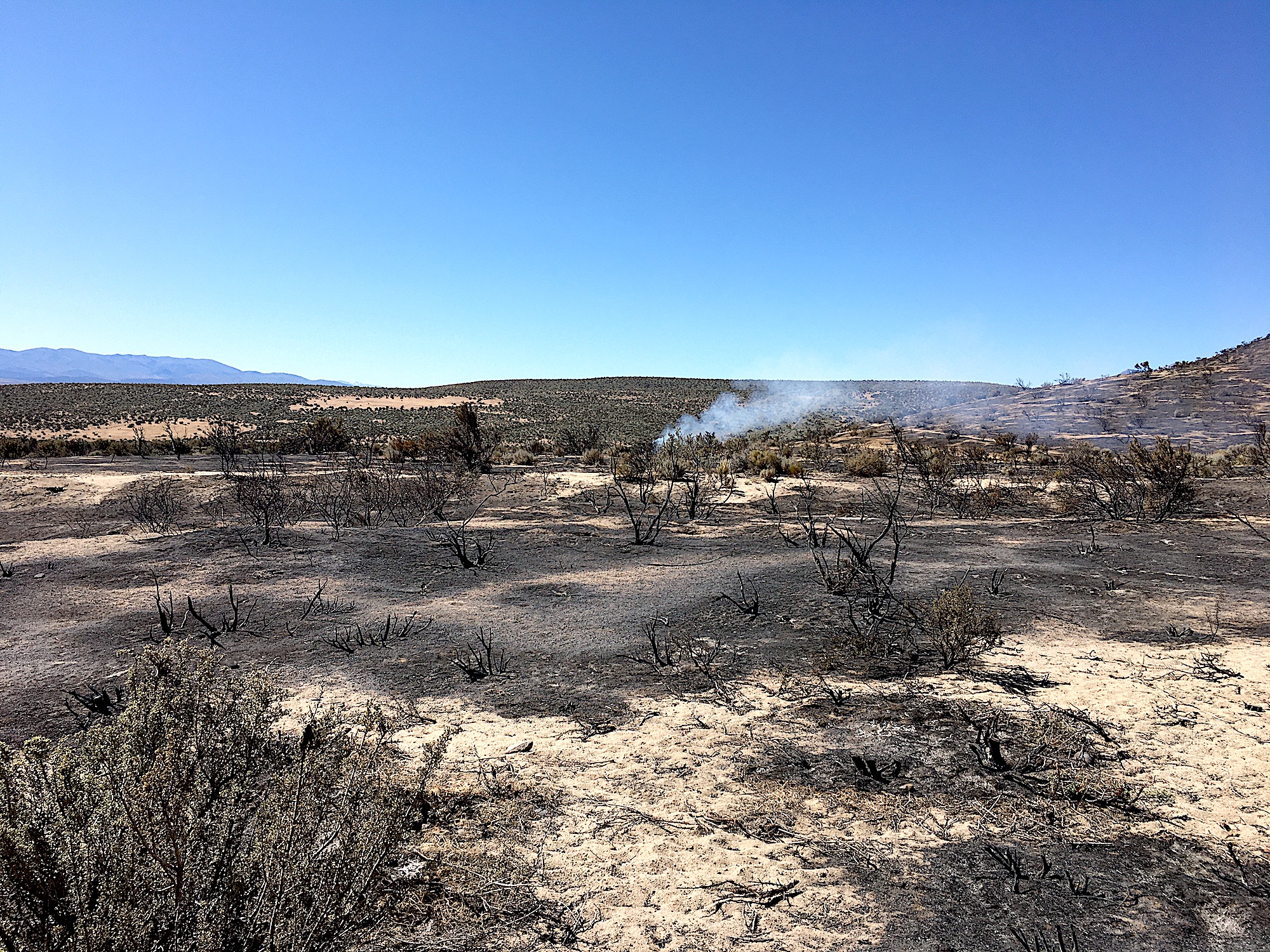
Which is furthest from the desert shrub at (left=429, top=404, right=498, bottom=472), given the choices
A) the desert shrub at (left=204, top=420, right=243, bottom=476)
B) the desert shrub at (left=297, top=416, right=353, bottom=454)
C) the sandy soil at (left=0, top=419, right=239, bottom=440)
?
the sandy soil at (left=0, top=419, right=239, bottom=440)

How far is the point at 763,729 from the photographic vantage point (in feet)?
15.2

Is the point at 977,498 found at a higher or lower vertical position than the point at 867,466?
lower

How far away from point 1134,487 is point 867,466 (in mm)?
6576

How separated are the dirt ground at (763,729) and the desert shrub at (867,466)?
898 centimetres

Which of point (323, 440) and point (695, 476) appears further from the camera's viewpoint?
point (323, 440)

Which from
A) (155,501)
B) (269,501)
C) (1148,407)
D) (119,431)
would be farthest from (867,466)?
(119,431)

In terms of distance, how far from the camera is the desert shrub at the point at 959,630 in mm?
5676

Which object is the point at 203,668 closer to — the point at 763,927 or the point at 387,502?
the point at 763,927

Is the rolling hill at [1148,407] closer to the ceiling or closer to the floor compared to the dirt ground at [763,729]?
closer to the ceiling

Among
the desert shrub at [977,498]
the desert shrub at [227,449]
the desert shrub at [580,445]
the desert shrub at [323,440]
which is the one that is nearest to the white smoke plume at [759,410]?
the desert shrub at [580,445]

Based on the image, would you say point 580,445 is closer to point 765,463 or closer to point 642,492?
point 765,463

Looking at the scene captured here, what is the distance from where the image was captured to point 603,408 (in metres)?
54.8

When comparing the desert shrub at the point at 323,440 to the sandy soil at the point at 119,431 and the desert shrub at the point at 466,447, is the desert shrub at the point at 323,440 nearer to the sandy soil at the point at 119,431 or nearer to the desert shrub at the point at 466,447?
the desert shrub at the point at 466,447

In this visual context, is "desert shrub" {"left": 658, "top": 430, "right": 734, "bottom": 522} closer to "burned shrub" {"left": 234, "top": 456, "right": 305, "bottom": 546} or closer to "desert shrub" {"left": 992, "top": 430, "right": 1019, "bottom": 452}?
"burned shrub" {"left": 234, "top": 456, "right": 305, "bottom": 546}
